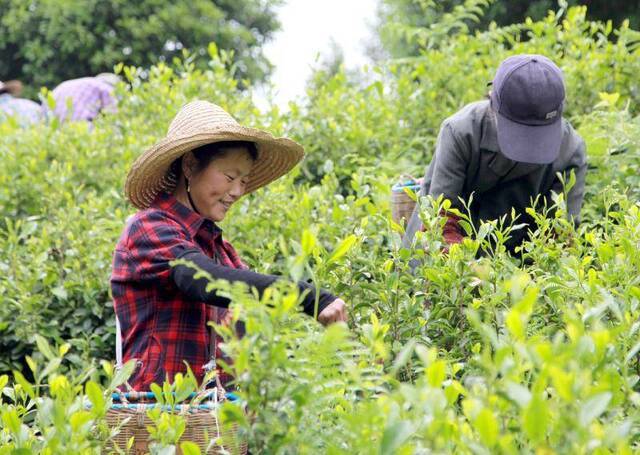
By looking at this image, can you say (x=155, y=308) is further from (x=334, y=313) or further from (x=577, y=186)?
(x=577, y=186)

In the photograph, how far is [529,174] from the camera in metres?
4.38

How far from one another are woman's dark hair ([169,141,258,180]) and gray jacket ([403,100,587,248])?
0.82 m

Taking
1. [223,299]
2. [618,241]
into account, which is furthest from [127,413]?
[618,241]

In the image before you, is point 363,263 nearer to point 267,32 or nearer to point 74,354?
point 74,354

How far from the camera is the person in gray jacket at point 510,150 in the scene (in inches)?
162

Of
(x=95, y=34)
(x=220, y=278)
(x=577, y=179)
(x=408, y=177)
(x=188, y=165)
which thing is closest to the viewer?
(x=220, y=278)

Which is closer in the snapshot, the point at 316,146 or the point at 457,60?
the point at 316,146

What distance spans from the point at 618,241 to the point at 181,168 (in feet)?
4.68

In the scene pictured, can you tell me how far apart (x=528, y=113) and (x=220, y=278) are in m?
1.53

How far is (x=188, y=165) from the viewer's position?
147 inches

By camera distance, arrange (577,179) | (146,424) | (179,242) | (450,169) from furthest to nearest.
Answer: (577,179) < (450,169) < (179,242) < (146,424)

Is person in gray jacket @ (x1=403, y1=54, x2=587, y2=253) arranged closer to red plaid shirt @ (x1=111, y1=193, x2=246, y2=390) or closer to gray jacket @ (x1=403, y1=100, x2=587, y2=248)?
gray jacket @ (x1=403, y1=100, x2=587, y2=248)

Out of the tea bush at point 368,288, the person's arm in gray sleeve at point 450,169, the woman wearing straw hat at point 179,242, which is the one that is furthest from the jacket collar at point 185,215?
the person's arm in gray sleeve at point 450,169

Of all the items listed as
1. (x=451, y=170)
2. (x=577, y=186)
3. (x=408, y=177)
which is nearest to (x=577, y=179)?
(x=577, y=186)
